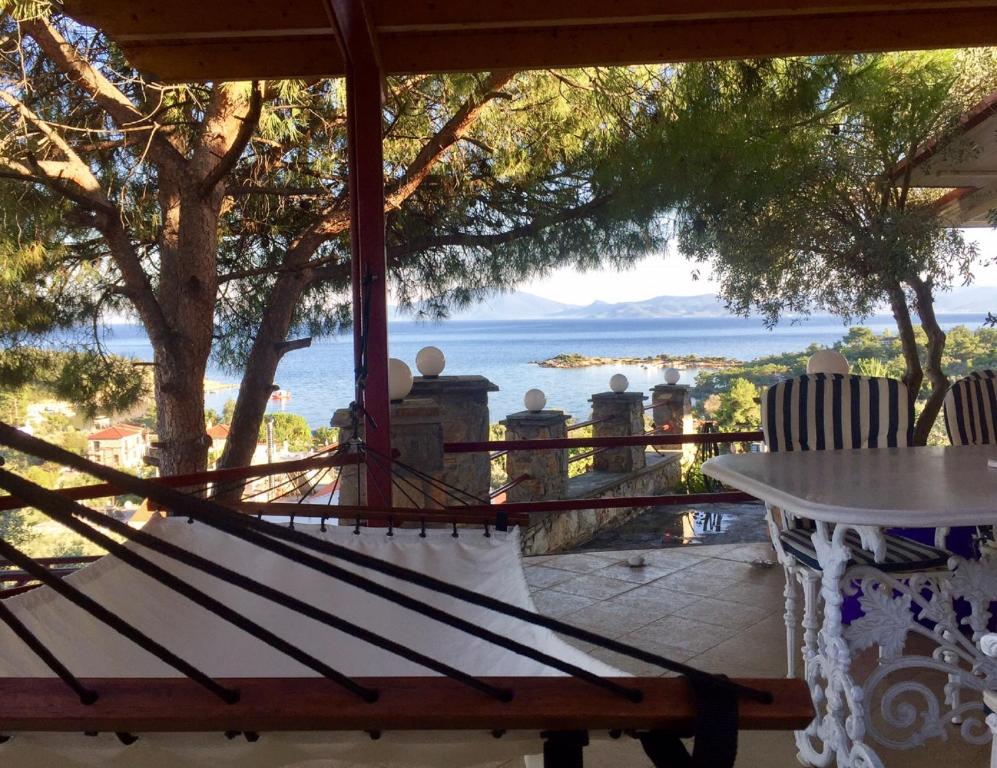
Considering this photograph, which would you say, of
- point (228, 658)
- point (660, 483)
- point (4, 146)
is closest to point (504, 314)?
point (660, 483)

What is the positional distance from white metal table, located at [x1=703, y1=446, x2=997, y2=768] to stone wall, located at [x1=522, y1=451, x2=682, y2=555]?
13.3 feet

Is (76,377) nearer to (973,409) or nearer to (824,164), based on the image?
(824,164)

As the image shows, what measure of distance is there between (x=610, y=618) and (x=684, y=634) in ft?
1.07

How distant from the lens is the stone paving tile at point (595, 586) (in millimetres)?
3666

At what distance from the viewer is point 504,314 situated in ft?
167

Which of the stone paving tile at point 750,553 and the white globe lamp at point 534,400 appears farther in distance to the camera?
the white globe lamp at point 534,400

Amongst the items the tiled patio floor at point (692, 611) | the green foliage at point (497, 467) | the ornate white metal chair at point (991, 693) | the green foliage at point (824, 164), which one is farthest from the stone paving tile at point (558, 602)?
the green foliage at point (497, 467)

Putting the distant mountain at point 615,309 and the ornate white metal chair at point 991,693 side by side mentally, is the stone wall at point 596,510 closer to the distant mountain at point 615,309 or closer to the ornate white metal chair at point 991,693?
the ornate white metal chair at point 991,693

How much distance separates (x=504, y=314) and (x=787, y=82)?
4498 centimetres

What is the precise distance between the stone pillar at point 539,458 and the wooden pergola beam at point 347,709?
5.92 metres

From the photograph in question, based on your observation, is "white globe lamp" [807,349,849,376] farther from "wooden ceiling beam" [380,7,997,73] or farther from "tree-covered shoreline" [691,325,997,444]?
"tree-covered shoreline" [691,325,997,444]

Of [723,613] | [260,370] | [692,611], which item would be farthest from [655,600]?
[260,370]

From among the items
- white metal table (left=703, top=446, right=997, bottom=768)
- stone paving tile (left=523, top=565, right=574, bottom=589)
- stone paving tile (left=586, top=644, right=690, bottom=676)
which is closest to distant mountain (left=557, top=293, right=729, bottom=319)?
stone paving tile (left=523, top=565, right=574, bottom=589)

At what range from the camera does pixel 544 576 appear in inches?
157
